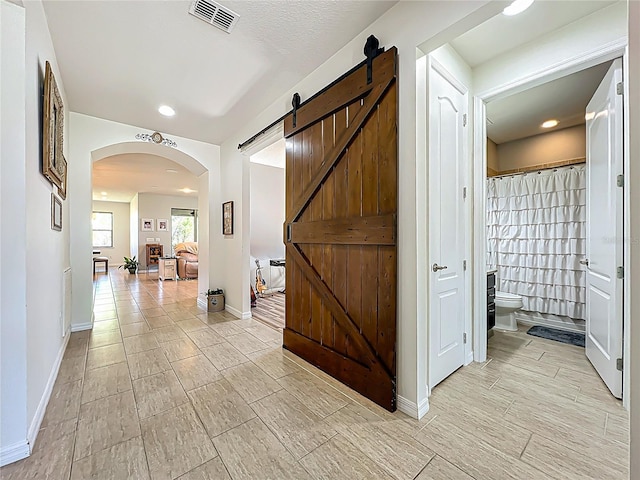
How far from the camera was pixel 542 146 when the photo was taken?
3842 millimetres

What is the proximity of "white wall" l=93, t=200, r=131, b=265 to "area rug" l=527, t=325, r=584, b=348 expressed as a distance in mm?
13088

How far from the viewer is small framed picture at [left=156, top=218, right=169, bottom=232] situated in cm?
999

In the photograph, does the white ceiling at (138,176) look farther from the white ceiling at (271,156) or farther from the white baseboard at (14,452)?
the white baseboard at (14,452)

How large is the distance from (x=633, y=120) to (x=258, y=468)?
199cm

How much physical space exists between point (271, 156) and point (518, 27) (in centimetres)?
465

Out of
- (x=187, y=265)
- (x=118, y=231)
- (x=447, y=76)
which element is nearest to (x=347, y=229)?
(x=447, y=76)

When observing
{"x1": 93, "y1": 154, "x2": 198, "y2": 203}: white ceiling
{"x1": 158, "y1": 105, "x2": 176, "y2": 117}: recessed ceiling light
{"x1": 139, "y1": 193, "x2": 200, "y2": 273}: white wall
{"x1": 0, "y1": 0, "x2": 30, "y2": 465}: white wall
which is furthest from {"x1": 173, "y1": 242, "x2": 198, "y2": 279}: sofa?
{"x1": 0, "y1": 0, "x2": 30, "y2": 465}: white wall

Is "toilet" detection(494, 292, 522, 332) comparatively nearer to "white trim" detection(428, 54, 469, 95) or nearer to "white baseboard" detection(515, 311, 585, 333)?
"white baseboard" detection(515, 311, 585, 333)

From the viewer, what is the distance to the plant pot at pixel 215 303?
4.15 metres

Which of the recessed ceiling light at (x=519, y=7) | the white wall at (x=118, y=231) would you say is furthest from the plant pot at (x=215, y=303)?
the white wall at (x=118, y=231)

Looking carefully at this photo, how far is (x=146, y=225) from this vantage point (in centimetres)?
968

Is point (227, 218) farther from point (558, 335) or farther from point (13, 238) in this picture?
point (558, 335)

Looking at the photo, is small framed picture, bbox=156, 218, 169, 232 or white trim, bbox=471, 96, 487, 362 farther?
small framed picture, bbox=156, 218, 169, 232

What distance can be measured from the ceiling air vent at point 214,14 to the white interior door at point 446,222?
56.6 inches
